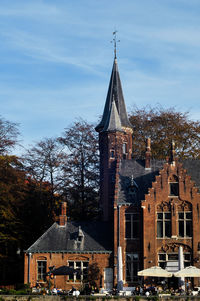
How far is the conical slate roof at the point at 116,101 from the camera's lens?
51844 millimetres

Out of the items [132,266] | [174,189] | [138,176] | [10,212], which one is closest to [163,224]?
[174,189]

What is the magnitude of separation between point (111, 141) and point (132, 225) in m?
10.1

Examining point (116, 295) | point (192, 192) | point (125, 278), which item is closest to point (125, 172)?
point (192, 192)

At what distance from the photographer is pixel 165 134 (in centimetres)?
5634

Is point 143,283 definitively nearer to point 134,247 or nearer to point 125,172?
point 134,247

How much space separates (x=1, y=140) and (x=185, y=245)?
17.6 m

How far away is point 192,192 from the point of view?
40.8 m

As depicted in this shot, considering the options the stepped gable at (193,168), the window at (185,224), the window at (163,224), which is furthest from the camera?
the stepped gable at (193,168)

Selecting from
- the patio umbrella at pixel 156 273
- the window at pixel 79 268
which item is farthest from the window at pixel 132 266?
the patio umbrella at pixel 156 273

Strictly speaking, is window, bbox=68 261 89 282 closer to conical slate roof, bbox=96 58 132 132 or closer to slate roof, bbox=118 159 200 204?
slate roof, bbox=118 159 200 204

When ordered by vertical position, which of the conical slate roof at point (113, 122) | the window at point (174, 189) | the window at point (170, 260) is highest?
the conical slate roof at point (113, 122)

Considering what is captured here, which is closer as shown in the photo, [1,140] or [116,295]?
[116,295]

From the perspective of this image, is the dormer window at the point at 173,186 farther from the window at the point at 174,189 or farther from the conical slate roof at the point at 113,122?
the conical slate roof at the point at 113,122

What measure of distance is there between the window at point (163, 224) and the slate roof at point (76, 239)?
4041 mm
